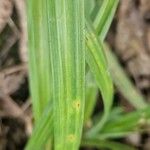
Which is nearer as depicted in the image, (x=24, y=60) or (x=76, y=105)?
(x=76, y=105)

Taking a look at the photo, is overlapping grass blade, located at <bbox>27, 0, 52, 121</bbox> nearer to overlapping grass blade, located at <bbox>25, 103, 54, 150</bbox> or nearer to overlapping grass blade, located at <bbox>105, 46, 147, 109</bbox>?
overlapping grass blade, located at <bbox>25, 103, 54, 150</bbox>

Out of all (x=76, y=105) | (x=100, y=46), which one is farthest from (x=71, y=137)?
(x=100, y=46)

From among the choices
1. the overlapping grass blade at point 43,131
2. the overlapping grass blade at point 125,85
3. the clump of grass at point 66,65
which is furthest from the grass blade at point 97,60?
the overlapping grass blade at point 125,85

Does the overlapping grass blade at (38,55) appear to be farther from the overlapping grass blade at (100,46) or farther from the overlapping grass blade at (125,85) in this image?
the overlapping grass blade at (125,85)

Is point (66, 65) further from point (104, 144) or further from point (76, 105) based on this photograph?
point (104, 144)

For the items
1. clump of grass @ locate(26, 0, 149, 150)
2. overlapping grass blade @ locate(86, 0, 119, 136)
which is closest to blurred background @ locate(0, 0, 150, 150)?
clump of grass @ locate(26, 0, 149, 150)

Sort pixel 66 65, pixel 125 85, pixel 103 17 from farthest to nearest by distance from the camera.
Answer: pixel 125 85 → pixel 103 17 → pixel 66 65

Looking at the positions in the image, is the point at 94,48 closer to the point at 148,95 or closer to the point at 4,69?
the point at 4,69
